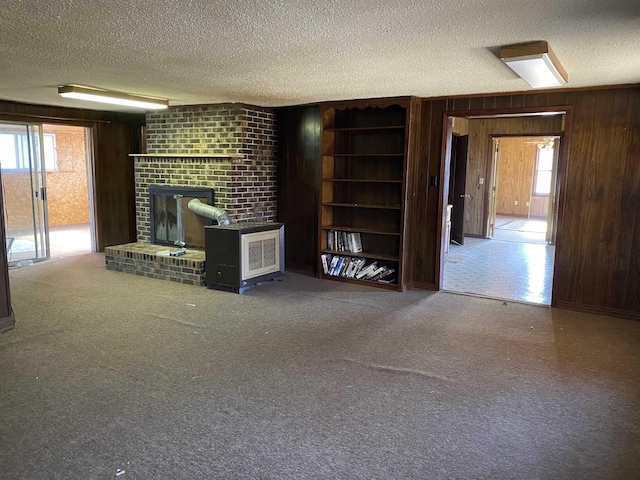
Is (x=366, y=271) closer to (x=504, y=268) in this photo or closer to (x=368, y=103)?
(x=368, y=103)

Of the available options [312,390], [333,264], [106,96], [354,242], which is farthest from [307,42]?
[333,264]

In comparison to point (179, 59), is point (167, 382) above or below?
below

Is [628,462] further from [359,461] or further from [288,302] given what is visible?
[288,302]

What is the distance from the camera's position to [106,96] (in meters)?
5.07

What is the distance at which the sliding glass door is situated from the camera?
646 cm

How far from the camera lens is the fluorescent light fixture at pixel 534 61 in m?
2.93

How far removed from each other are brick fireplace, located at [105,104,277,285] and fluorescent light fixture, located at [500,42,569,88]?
3.41 m

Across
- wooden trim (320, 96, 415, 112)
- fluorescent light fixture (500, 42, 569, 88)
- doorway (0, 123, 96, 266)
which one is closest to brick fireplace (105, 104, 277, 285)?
wooden trim (320, 96, 415, 112)

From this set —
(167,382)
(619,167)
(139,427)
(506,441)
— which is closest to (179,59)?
(167,382)

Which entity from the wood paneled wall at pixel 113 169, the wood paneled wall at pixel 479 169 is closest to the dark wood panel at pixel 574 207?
the wood paneled wall at pixel 479 169

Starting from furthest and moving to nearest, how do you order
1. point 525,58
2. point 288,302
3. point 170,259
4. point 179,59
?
point 170,259 < point 288,302 < point 179,59 < point 525,58

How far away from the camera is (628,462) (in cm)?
231

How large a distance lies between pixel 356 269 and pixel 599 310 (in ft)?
8.33

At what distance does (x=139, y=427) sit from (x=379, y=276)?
359 centimetres
